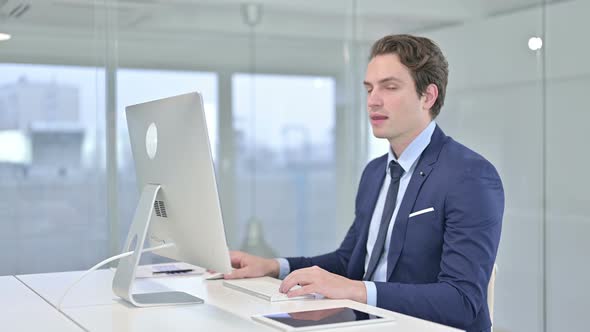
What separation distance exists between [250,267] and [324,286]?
551 millimetres

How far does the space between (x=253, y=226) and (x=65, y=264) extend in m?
1.17

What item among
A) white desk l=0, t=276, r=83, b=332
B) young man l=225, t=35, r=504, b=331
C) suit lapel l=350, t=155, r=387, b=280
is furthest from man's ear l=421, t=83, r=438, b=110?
white desk l=0, t=276, r=83, b=332

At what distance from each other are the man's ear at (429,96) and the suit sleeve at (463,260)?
13.5 inches

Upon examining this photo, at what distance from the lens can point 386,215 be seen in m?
2.87

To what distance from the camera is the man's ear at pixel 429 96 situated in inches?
115

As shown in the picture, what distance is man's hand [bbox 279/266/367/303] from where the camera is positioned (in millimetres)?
2414

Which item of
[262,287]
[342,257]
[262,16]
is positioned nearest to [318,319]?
[262,287]

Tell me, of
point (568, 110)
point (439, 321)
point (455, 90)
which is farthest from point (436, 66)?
point (455, 90)

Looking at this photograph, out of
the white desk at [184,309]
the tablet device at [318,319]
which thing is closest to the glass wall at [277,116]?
the white desk at [184,309]

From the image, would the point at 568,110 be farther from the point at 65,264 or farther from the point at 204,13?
the point at 65,264

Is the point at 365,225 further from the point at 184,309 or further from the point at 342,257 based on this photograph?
the point at 184,309

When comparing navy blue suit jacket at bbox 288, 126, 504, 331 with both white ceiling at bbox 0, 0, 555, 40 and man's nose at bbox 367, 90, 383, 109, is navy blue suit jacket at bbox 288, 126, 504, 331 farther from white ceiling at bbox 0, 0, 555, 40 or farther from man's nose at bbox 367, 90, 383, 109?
white ceiling at bbox 0, 0, 555, 40

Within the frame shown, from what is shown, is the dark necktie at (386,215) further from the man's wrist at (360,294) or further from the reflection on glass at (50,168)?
the reflection on glass at (50,168)

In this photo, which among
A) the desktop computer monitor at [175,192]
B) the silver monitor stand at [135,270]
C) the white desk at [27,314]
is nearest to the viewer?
the white desk at [27,314]
